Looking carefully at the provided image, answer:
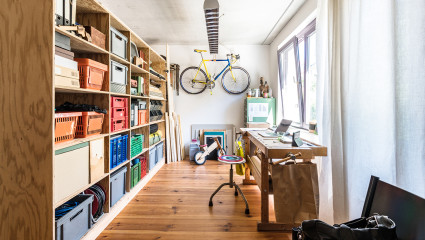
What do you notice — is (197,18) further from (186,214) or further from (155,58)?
(186,214)

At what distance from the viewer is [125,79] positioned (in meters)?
2.30

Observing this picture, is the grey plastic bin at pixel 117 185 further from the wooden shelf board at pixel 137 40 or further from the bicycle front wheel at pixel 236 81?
the bicycle front wheel at pixel 236 81

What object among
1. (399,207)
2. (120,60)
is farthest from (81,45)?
(399,207)

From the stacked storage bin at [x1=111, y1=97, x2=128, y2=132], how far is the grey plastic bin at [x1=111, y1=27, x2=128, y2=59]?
50 cm

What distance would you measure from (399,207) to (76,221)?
201cm

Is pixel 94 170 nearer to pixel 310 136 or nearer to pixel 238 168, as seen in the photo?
pixel 238 168

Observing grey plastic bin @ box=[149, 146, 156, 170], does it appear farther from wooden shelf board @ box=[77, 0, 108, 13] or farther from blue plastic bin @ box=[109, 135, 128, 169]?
wooden shelf board @ box=[77, 0, 108, 13]

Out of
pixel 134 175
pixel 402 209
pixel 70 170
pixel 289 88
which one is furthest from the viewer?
pixel 289 88

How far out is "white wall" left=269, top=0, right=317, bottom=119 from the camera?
8.71ft

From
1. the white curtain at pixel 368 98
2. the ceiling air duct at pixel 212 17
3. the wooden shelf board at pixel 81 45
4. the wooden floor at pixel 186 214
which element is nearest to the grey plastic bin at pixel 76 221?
the wooden floor at pixel 186 214

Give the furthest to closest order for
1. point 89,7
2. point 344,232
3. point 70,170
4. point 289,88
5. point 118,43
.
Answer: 1. point 289,88
2. point 118,43
3. point 89,7
4. point 70,170
5. point 344,232

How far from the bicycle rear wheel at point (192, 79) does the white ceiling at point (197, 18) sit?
2.14 feet

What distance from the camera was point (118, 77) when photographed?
2.14m

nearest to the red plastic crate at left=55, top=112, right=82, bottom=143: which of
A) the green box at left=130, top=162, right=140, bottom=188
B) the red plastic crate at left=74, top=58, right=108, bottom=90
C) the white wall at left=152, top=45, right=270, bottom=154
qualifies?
the red plastic crate at left=74, top=58, right=108, bottom=90
